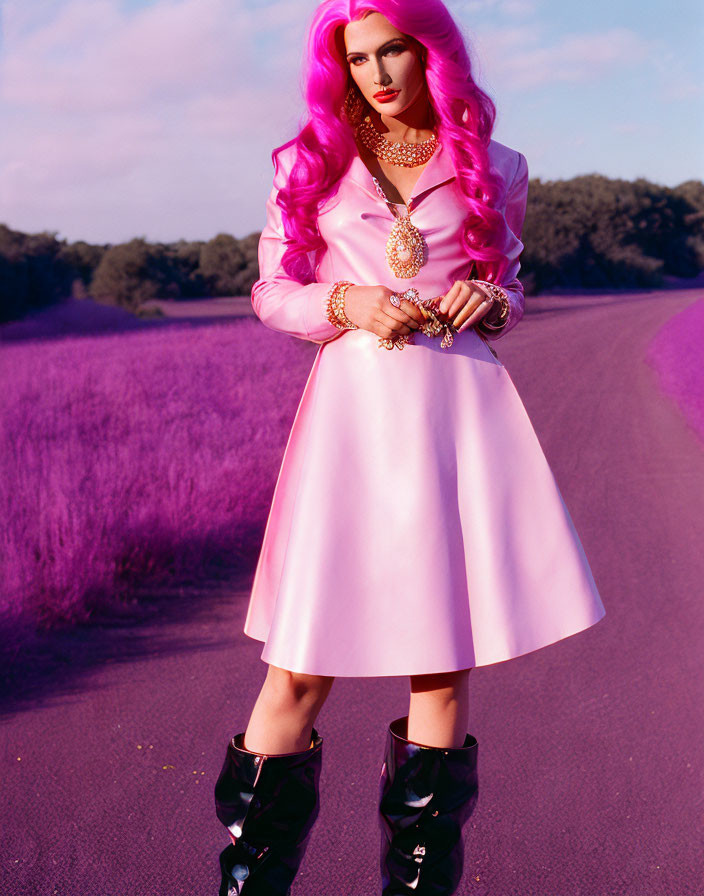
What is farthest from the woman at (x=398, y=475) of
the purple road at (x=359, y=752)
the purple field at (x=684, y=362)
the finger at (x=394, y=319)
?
the purple field at (x=684, y=362)

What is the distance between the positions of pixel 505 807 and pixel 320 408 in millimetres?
1339

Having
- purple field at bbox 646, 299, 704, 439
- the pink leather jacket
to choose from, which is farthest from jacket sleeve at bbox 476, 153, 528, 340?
purple field at bbox 646, 299, 704, 439

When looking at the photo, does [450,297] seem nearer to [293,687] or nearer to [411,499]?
[411,499]

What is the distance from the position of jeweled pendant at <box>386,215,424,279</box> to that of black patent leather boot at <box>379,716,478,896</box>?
2.98 ft

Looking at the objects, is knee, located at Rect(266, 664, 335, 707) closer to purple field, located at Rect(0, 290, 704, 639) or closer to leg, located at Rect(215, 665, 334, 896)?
leg, located at Rect(215, 665, 334, 896)

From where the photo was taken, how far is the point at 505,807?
8.17 feet

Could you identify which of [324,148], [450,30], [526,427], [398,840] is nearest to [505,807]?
[398,840]

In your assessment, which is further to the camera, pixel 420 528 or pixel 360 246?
pixel 360 246

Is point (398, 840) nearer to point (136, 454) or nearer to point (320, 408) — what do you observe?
point (320, 408)

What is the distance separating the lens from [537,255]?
82.4ft

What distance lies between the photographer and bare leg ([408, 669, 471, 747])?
1776mm

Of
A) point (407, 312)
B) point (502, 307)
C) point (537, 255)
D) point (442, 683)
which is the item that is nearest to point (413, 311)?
point (407, 312)

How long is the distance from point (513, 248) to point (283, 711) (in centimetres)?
105

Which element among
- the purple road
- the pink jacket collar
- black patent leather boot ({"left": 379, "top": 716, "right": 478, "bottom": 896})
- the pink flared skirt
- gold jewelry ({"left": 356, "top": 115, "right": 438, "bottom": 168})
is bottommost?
the purple road
